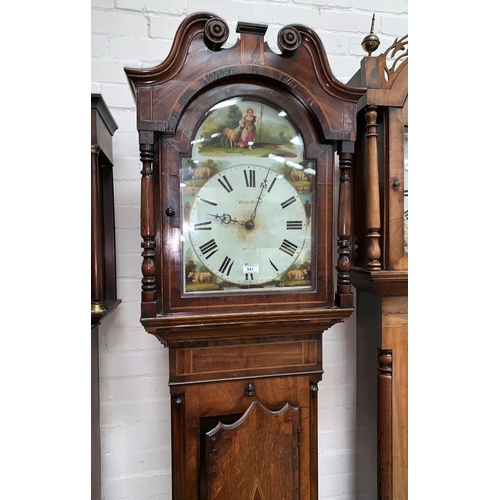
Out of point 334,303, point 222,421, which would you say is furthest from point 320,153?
point 222,421

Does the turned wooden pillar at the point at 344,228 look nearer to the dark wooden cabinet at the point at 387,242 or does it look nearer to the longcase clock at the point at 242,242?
the longcase clock at the point at 242,242

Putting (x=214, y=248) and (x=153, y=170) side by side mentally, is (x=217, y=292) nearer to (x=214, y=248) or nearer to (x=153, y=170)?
→ (x=214, y=248)

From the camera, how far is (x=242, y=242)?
36.4 inches

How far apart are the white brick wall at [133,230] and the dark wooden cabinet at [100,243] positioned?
0.17 feet

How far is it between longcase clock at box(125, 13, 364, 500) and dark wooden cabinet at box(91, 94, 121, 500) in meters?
0.17

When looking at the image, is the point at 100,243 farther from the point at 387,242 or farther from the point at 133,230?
the point at 387,242

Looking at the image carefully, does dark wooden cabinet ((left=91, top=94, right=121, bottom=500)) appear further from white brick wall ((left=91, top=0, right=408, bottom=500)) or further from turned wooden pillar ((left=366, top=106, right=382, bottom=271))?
turned wooden pillar ((left=366, top=106, right=382, bottom=271))

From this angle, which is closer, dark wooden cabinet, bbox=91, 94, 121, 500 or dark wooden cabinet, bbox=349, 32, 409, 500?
dark wooden cabinet, bbox=91, 94, 121, 500

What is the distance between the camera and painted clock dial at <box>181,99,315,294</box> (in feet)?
2.96

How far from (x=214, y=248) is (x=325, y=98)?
466 millimetres

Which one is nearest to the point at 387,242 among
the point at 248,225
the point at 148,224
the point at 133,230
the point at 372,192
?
the point at 372,192

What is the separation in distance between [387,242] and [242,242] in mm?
448

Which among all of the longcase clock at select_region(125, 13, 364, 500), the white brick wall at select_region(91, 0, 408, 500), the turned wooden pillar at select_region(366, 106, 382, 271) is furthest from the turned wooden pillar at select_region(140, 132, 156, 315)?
the turned wooden pillar at select_region(366, 106, 382, 271)

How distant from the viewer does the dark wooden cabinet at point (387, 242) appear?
3.48ft
